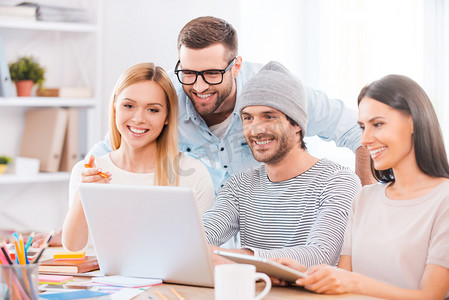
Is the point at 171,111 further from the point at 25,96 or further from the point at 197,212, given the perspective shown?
the point at 25,96

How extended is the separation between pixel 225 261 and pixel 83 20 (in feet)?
7.60

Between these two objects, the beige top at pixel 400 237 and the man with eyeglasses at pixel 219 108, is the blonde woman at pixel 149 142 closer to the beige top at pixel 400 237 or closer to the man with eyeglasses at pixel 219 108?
the man with eyeglasses at pixel 219 108

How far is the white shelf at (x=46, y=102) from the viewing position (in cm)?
313

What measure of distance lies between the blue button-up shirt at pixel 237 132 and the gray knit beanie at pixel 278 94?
0.47m

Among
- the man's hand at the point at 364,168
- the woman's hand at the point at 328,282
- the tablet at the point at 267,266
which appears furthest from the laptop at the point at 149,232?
the man's hand at the point at 364,168

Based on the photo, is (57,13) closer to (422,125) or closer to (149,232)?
(149,232)

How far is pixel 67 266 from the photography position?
1638mm

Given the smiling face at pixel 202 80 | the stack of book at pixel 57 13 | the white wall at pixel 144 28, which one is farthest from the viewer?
the white wall at pixel 144 28

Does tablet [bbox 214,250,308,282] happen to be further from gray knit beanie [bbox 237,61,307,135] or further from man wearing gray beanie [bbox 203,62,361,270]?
gray knit beanie [bbox 237,61,307,135]

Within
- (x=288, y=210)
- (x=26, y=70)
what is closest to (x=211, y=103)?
(x=288, y=210)

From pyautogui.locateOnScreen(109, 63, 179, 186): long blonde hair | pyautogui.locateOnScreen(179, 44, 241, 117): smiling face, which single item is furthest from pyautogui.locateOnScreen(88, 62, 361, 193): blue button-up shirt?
pyautogui.locateOnScreen(109, 63, 179, 186): long blonde hair

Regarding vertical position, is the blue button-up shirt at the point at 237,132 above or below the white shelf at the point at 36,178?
above

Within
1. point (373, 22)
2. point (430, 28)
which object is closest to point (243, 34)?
point (373, 22)

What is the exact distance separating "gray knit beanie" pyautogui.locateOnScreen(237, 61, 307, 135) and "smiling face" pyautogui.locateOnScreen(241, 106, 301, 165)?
2 centimetres
